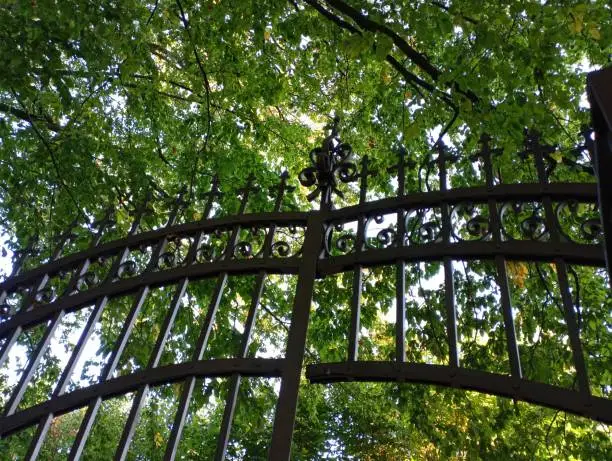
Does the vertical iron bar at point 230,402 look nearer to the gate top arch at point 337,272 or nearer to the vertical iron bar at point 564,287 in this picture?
the gate top arch at point 337,272

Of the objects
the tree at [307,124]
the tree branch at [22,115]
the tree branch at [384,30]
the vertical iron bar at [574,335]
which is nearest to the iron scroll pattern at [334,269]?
the vertical iron bar at [574,335]

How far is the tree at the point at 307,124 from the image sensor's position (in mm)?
3359

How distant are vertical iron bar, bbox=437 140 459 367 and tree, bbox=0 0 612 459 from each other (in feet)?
1.26

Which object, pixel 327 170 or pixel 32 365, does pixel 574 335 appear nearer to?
pixel 327 170

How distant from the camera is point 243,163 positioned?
563 cm

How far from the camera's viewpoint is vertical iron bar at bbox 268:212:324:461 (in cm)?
216

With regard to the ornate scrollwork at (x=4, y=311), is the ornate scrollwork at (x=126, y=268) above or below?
above

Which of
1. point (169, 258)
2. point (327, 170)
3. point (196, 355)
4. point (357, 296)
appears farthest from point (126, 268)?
point (357, 296)

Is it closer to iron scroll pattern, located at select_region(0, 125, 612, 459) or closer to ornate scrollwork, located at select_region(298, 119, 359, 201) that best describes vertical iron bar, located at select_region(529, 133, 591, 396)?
iron scroll pattern, located at select_region(0, 125, 612, 459)

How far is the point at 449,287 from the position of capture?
229 cm

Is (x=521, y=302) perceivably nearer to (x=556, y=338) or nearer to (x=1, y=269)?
(x=556, y=338)

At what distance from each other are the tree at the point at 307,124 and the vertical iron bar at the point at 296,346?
2.57 ft

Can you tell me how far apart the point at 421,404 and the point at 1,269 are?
530 cm

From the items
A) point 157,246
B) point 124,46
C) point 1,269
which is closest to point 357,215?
point 157,246
